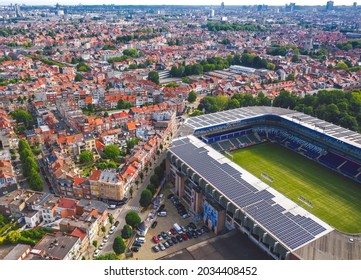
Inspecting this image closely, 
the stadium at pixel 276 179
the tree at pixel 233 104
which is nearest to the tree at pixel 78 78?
the tree at pixel 233 104

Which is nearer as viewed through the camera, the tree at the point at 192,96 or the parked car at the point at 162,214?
the parked car at the point at 162,214

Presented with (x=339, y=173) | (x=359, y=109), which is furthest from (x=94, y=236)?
(x=359, y=109)

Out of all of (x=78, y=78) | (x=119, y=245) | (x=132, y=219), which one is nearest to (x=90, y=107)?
(x=78, y=78)

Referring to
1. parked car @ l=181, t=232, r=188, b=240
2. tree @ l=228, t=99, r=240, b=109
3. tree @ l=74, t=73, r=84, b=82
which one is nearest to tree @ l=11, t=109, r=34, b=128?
tree @ l=74, t=73, r=84, b=82

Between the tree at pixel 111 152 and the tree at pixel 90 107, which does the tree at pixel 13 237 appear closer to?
the tree at pixel 111 152

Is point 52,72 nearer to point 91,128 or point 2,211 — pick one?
point 91,128

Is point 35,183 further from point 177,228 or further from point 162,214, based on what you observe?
point 177,228
